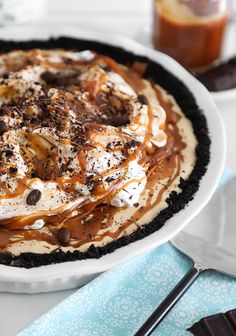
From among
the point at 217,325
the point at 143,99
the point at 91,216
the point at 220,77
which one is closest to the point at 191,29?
the point at 220,77

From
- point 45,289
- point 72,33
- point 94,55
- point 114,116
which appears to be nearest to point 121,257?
point 45,289

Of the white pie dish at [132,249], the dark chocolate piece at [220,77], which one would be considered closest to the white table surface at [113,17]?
the dark chocolate piece at [220,77]

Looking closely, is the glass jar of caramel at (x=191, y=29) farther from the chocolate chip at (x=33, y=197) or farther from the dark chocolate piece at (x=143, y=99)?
the chocolate chip at (x=33, y=197)

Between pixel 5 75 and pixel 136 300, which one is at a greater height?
pixel 5 75

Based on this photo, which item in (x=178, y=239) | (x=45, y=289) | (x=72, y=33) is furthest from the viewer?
(x=72, y=33)

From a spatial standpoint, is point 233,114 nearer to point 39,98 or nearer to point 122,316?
point 39,98

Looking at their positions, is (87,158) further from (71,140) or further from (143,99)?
(143,99)
